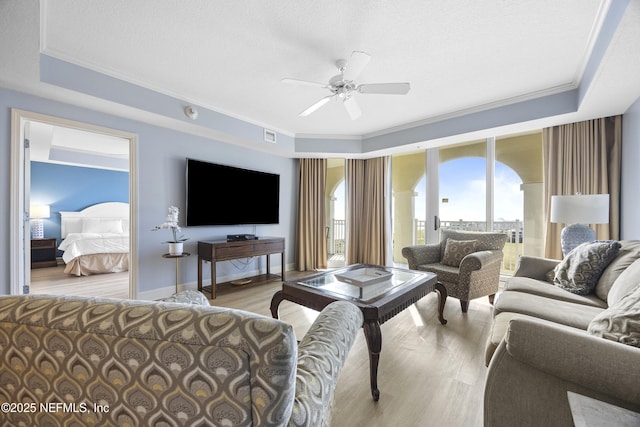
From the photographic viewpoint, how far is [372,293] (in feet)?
6.37

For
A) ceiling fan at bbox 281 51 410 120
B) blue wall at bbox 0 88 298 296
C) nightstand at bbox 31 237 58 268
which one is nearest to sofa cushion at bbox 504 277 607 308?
ceiling fan at bbox 281 51 410 120

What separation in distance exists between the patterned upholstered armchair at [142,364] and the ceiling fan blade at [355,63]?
204 cm

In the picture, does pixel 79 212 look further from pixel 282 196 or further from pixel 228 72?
pixel 228 72

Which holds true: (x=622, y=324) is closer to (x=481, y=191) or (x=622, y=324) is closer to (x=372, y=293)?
(x=372, y=293)

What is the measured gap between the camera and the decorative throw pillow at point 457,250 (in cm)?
301

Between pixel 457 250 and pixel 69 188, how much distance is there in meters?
7.60

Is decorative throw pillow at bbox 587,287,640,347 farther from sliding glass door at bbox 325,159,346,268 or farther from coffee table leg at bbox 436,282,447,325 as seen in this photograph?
sliding glass door at bbox 325,159,346,268

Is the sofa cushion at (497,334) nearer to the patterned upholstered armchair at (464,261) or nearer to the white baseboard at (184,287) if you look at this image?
the patterned upholstered armchair at (464,261)

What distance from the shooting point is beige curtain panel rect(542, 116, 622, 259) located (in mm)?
2830

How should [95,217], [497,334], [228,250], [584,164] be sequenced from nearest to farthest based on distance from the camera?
[497,334] → [584,164] → [228,250] → [95,217]

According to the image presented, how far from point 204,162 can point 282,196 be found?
1585 millimetres

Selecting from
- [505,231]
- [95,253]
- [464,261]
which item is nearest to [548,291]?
[464,261]

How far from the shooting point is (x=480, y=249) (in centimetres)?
299

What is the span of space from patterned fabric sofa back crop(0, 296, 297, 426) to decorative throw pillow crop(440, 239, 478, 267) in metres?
2.96
